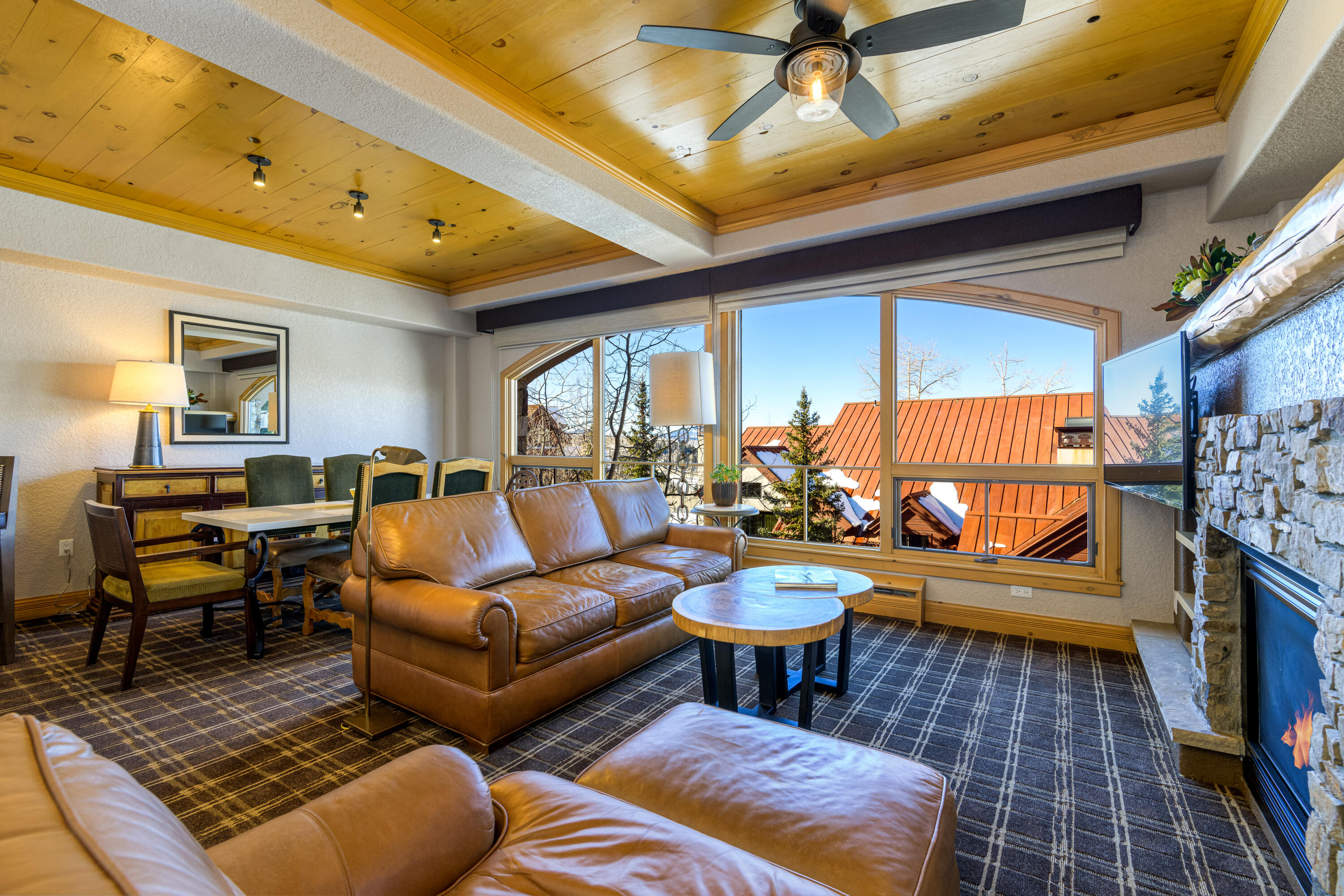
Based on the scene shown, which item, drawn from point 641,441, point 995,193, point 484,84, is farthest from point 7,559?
point 995,193

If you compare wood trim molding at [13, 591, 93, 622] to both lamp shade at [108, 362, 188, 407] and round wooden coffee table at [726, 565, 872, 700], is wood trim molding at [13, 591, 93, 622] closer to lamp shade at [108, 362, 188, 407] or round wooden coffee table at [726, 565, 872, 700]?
lamp shade at [108, 362, 188, 407]

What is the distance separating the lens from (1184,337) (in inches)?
79.4

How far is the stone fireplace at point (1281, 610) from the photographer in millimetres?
1172

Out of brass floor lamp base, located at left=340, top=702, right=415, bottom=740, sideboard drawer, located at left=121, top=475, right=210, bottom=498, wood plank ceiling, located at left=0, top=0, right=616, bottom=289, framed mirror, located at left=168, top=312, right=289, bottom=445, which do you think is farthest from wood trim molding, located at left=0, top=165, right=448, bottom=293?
brass floor lamp base, located at left=340, top=702, right=415, bottom=740

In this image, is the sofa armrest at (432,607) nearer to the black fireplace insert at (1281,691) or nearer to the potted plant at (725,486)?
the potted plant at (725,486)

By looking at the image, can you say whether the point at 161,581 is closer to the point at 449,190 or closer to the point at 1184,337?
the point at 449,190

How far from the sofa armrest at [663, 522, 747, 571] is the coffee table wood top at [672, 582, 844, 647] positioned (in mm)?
1188

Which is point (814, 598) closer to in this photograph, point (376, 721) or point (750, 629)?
point (750, 629)

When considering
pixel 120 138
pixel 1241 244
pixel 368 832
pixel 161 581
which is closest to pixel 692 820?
pixel 368 832

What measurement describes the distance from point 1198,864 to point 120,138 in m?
5.30

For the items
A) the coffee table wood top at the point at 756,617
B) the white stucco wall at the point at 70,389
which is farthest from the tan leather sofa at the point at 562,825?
the white stucco wall at the point at 70,389

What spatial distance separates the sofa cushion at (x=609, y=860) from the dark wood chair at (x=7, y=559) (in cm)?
360

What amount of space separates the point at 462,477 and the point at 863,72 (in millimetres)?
3089

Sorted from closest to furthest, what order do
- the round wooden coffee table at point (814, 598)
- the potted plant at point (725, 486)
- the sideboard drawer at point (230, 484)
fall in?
1. the round wooden coffee table at point (814, 598)
2. the potted plant at point (725, 486)
3. the sideboard drawer at point (230, 484)
